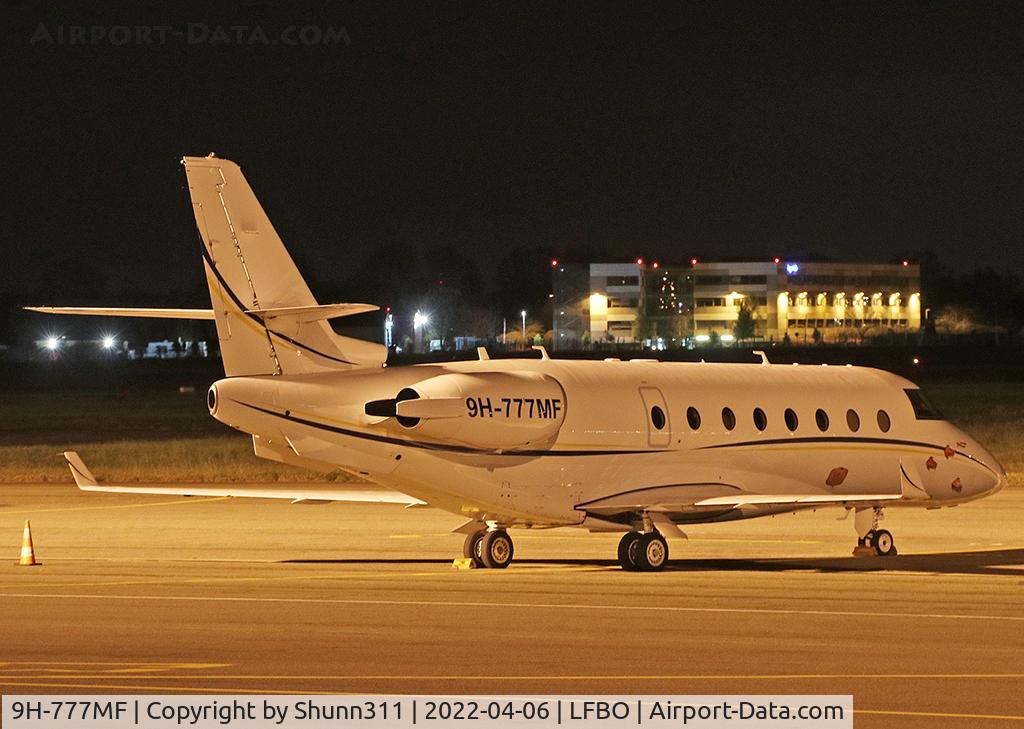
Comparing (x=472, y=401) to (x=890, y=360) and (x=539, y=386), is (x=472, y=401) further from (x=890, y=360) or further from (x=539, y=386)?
(x=890, y=360)

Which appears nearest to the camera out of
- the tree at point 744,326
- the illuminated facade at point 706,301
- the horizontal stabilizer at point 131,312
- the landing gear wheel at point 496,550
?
the horizontal stabilizer at point 131,312

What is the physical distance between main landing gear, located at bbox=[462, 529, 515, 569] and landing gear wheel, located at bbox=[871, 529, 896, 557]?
592cm

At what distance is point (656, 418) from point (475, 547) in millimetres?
3217

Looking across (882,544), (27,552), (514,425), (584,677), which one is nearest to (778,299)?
(882,544)

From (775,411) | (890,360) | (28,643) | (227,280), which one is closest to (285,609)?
(28,643)

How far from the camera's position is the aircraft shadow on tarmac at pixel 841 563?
25448mm

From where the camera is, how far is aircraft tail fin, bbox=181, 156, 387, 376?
23.7 metres

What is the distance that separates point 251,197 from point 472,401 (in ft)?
13.1

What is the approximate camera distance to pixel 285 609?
19.8m

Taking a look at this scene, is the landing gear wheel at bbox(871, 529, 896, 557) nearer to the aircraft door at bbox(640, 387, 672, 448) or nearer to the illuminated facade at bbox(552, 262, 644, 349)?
the aircraft door at bbox(640, 387, 672, 448)

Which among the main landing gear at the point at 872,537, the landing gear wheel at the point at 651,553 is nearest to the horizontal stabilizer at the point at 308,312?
the landing gear wheel at the point at 651,553

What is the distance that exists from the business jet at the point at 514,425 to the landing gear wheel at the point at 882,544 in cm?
2
